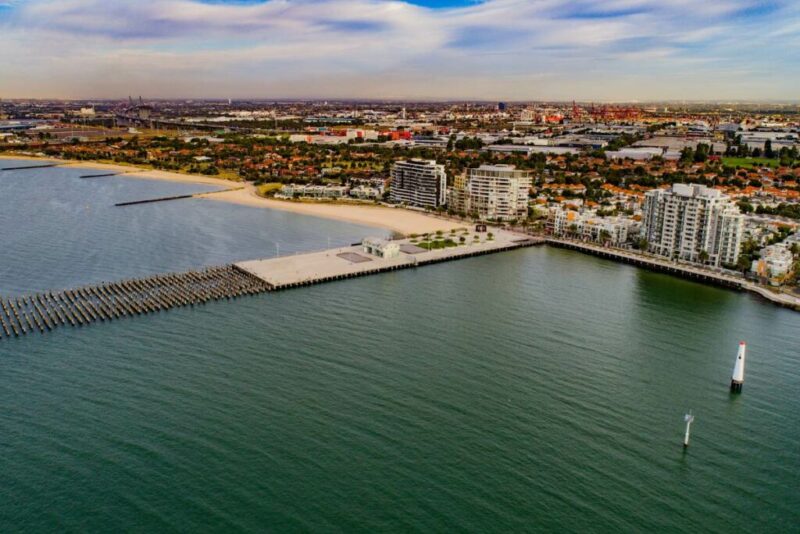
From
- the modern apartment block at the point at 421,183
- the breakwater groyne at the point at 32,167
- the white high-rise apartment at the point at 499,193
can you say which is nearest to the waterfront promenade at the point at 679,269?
the white high-rise apartment at the point at 499,193

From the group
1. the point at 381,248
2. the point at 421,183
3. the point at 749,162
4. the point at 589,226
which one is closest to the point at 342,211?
the point at 421,183

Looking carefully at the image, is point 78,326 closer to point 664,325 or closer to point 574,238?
point 664,325

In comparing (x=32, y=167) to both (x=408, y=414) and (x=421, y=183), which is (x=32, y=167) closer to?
(x=421, y=183)

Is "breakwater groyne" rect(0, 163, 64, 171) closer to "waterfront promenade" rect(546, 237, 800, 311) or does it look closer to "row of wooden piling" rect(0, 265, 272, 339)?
"row of wooden piling" rect(0, 265, 272, 339)

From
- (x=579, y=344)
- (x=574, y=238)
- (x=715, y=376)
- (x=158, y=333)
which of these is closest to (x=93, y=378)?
(x=158, y=333)

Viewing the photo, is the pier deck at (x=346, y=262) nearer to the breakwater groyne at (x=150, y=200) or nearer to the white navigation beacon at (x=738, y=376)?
the white navigation beacon at (x=738, y=376)
